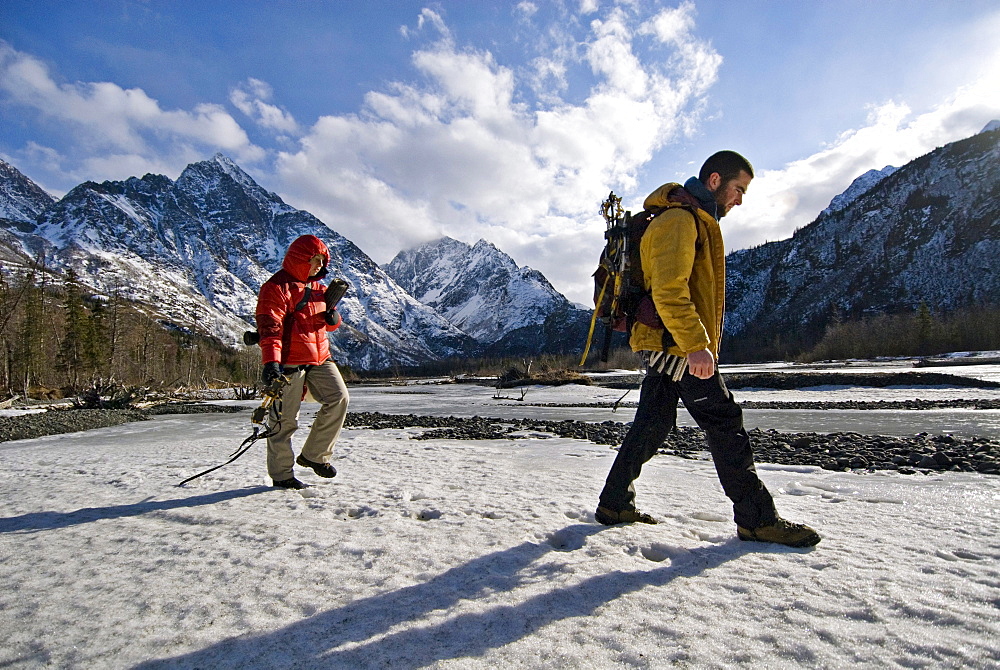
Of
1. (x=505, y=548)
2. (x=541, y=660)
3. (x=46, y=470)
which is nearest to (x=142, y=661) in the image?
(x=541, y=660)

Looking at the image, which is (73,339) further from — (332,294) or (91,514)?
(91,514)

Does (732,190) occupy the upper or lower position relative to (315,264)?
upper

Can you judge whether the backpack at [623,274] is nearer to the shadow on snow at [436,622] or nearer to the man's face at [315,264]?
the shadow on snow at [436,622]

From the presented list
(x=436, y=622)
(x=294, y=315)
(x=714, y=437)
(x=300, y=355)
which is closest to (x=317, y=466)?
(x=300, y=355)

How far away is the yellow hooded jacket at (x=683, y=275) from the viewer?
3067 mm

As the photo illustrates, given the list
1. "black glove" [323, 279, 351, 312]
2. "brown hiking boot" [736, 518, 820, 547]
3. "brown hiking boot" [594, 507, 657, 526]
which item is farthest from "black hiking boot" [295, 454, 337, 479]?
"brown hiking boot" [736, 518, 820, 547]

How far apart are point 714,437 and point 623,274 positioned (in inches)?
51.8

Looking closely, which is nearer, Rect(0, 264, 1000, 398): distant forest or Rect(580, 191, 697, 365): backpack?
Rect(580, 191, 697, 365): backpack

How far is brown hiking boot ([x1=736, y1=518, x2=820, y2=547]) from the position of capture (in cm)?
295

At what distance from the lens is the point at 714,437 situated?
3.15 meters

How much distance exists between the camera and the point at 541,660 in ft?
5.83

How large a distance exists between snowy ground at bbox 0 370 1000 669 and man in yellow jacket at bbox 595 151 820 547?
0.21 m

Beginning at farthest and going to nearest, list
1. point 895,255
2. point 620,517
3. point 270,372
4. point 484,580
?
point 895,255, point 270,372, point 620,517, point 484,580

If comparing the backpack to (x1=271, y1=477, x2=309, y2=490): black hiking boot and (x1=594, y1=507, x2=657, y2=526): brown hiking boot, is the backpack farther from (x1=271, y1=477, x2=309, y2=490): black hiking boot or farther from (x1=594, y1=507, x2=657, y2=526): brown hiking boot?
(x1=271, y1=477, x2=309, y2=490): black hiking boot
